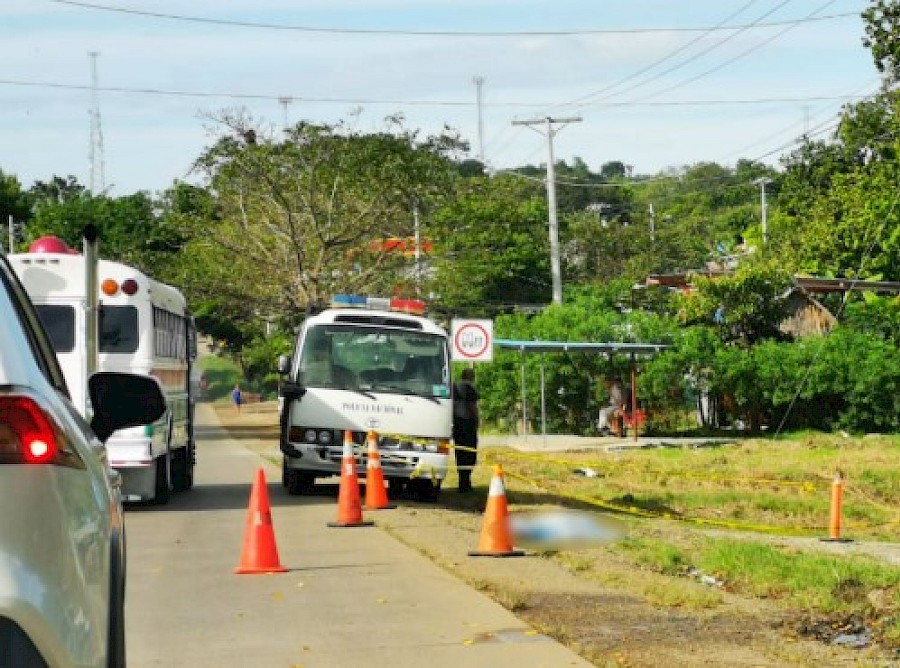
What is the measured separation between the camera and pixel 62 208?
75.4 metres

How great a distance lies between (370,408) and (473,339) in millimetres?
6947

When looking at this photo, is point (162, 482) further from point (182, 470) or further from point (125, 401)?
point (125, 401)

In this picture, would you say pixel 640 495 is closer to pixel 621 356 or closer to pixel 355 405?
pixel 355 405

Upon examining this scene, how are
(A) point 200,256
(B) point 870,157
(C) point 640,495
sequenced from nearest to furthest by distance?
1. (C) point 640,495
2. (A) point 200,256
3. (B) point 870,157

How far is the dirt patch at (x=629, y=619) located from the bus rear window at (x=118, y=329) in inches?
222

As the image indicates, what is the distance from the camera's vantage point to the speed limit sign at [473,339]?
2805 cm

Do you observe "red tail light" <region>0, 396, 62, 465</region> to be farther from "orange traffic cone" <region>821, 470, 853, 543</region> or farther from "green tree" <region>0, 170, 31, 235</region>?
"green tree" <region>0, 170, 31, 235</region>

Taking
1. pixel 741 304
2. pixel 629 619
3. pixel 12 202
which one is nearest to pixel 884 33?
pixel 741 304

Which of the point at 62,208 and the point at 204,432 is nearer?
the point at 204,432

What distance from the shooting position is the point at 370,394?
21.5 m

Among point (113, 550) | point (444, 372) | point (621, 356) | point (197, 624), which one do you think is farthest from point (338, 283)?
point (113, 550)

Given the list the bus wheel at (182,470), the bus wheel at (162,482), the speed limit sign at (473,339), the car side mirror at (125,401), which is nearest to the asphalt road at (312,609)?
the bus wheel at (162,482)

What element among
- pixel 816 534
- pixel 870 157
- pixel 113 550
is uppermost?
pixel 870 157

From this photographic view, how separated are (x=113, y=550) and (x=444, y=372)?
17.3m
